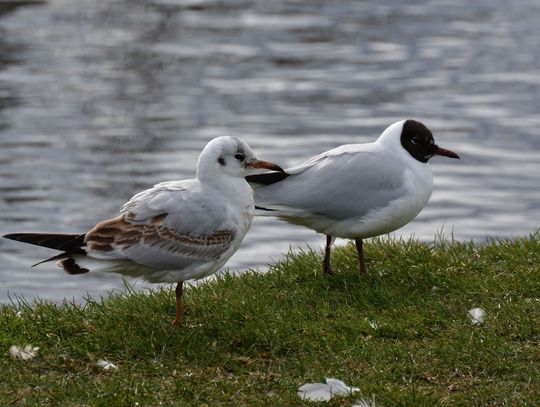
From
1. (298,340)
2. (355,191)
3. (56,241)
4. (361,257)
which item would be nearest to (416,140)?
(355,191)

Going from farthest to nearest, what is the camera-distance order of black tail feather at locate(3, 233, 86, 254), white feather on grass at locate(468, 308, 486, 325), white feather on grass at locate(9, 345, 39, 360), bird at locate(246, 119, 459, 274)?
bird at locate(246, 119, 459, 274) < white feather on grass at locate(468, 308, 486, 325) < black tail feather at locate(3, 233, 86, 254) < white feather on grass at locate(9, 345, 39, 360)

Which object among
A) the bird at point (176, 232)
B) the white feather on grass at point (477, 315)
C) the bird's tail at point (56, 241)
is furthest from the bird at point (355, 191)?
the bird's tail at point (56, 241)

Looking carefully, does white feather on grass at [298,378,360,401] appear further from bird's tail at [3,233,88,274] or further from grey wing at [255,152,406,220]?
grey wing at [255,152,406,220]

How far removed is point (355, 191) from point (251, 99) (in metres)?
12.3

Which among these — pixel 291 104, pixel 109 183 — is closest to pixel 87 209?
pixel 109 183

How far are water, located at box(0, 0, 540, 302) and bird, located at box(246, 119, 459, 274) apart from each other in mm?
2887

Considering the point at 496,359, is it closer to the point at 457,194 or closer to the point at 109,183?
the point at 457,194

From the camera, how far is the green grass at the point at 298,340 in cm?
719

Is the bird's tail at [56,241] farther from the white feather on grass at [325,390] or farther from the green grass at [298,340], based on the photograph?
the white feather on grass at [325,390]

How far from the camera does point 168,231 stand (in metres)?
8.20

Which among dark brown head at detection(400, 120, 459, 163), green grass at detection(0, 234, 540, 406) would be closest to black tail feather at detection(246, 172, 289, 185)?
green grass at detection(0, 234, 540, 406)

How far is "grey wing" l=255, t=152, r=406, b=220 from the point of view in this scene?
950cm

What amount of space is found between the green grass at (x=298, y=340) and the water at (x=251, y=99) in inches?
138

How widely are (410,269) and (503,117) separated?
10.9 meters
